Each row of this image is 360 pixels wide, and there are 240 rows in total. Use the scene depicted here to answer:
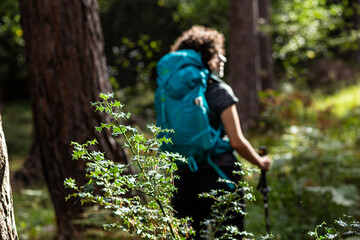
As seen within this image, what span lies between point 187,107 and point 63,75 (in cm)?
162

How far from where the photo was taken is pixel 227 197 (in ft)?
6.58

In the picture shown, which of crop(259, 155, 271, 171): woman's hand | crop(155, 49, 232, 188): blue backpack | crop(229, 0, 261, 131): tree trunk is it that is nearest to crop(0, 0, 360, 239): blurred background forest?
crop(229, 0, 261, 131): tree trunk

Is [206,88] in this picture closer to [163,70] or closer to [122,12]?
[163,70]

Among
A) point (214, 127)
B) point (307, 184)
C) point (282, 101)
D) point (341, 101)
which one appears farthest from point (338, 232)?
point (341, 101)

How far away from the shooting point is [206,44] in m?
3.47

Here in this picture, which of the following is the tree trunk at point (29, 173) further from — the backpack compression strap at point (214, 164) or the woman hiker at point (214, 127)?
the backpack compression strap at point (214, 164)

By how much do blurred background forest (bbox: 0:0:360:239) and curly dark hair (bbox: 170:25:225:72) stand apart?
1.33m

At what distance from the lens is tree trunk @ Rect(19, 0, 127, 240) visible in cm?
420

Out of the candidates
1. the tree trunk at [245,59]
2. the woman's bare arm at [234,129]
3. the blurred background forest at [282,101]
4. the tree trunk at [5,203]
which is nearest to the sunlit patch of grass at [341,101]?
the blurred background forest at [282,101]

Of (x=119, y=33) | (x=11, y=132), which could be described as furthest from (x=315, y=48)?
(x=11, y=132)

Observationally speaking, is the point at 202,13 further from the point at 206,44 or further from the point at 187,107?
the point at 187,107

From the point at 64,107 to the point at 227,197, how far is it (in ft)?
8.85

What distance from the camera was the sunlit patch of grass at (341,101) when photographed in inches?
500

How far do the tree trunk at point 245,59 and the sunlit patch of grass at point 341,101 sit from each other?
2.72m
